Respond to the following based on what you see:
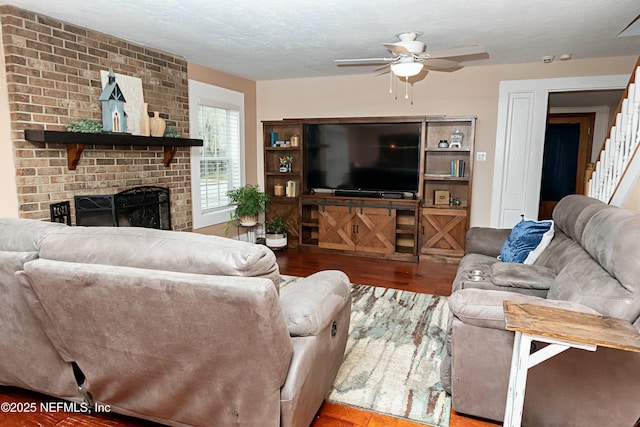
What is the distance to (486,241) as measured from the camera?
3494 mm

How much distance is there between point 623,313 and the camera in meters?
1.65

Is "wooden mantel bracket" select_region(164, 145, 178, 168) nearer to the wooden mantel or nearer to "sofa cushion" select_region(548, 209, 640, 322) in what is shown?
the wooden mantel

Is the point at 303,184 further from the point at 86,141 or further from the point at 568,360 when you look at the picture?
the point at 568,360

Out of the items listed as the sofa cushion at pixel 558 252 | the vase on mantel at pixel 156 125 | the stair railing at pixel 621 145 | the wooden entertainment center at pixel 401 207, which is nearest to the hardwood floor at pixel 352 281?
the wooden entertainment center at pixel 401 207

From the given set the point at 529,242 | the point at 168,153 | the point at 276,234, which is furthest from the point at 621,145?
the point at 168,153

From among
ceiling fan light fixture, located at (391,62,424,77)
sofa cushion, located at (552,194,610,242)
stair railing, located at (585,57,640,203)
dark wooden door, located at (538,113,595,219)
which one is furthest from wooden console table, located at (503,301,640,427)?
dark wooden door, located at (538,113,595,219)

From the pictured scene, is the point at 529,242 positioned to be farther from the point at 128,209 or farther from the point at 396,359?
the point at 128,209

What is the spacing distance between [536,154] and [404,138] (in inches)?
62.4

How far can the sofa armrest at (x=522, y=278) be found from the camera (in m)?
2.40

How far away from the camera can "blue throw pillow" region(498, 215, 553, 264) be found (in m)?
2.91

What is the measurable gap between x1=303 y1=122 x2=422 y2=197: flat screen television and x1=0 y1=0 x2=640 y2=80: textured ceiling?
1.14m

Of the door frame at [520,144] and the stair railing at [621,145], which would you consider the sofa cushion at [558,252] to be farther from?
the door frame at [520,144]

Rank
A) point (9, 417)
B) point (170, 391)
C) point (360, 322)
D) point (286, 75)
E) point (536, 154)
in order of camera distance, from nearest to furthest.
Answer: point (170, 391), point (9, 417), point (360, 322), point (536, 154), point (286, 75)

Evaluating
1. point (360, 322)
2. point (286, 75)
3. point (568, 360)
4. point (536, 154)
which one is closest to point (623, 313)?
Result: point (568, 360)
